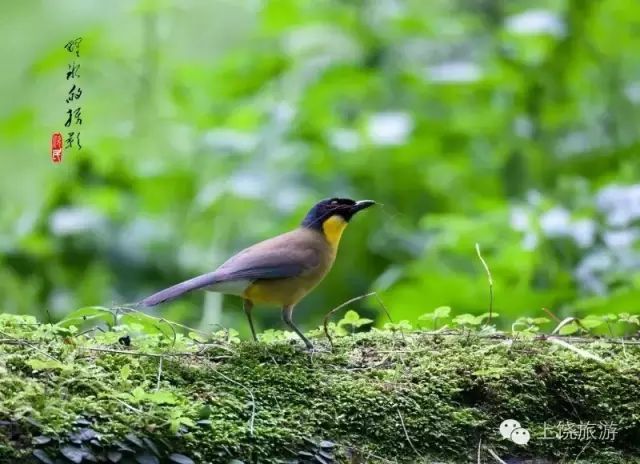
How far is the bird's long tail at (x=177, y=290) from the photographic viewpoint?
9.25 feet

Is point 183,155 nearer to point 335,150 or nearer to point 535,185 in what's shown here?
point 335,150

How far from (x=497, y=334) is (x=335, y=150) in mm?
3822

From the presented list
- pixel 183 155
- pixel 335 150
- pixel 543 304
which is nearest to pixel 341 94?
pixel 335 150

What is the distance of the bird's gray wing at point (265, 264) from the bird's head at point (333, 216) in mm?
272

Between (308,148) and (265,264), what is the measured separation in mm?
3587

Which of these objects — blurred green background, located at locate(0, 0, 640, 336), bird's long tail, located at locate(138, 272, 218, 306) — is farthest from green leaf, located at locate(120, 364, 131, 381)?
blurred green background, located at locate(0, 0, 640, 336)

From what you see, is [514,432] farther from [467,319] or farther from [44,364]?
[44,364]

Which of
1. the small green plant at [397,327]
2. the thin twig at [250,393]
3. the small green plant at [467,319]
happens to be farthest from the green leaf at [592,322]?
the thin twig at [250,393]

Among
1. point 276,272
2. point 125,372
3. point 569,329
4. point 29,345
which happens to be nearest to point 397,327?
point 276,272

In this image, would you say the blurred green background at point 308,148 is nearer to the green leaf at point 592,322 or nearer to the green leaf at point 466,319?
the green leaf at point 592,322

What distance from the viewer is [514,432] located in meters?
2.53

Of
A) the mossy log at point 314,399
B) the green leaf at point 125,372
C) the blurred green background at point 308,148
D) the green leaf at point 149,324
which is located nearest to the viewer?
the mossy log at point 314,399

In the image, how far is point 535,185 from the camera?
21.3 ft

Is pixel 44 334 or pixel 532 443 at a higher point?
pixel 44 334
